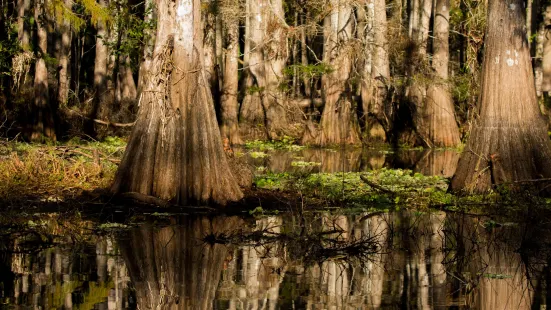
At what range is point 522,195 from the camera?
14.5 meters

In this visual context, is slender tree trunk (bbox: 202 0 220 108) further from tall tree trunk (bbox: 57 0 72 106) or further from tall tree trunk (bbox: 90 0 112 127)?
tall tree trunk (bbox: 57 0 72 106)

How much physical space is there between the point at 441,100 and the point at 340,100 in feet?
10.5

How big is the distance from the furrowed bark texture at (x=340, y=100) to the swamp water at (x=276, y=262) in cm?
1725

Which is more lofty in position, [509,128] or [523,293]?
[509,128]

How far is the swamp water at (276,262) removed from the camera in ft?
27.1

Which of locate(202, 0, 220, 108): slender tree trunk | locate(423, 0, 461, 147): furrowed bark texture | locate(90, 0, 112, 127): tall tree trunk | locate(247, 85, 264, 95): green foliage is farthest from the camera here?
locate(247, 85, 264, 95): green foliage

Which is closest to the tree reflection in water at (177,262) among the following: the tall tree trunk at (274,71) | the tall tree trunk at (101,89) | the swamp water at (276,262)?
the swamp water at (276,262)

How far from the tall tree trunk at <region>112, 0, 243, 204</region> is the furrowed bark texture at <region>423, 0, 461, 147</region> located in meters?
17.3

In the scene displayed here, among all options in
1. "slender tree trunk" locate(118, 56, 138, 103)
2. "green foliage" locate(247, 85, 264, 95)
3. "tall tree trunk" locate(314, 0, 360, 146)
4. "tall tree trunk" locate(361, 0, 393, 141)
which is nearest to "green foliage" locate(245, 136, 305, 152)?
"tall tree trunk" locate(314, 0, 360, 146)

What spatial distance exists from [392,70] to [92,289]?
98.0ft

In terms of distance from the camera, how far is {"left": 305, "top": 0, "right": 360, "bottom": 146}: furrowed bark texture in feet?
103

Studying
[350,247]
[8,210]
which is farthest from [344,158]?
[350,247]

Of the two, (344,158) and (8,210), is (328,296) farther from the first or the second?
(344,158)

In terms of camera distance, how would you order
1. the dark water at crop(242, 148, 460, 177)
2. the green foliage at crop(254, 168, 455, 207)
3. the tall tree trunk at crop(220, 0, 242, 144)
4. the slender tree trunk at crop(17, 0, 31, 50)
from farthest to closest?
1. the tall tree trunk at crop(220, 0, 242, 144)
2. the slender tree trunk at crop(17, 0, 31, 50)
3. the dark water at crop(242, 148, 460, 177)
4. the green foliage at crop(254, 168, 455, 207)
